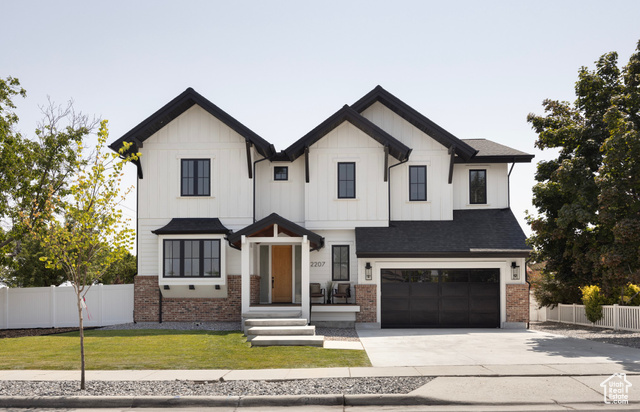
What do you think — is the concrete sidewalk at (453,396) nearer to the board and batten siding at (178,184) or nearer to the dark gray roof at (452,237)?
the dark gray roof at (452,237)

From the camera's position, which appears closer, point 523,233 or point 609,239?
point 609,239

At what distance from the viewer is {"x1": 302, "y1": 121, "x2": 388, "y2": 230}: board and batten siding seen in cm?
2197

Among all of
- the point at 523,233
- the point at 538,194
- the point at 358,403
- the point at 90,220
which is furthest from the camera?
the point at 523,233

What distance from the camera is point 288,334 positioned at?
1655 centimetres

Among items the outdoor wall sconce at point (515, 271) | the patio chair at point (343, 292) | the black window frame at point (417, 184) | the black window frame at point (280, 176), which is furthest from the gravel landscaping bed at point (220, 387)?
the black window frame at point (280, 176)

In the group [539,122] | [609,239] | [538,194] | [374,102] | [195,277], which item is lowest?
[195,277]

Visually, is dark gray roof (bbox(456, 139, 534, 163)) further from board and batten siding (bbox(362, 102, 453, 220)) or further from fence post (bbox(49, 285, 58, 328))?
fence post (bbox(49, 285, 58, 328))

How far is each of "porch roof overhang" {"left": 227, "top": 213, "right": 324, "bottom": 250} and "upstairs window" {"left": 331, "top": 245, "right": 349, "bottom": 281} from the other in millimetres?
1579

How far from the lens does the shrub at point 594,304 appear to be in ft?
71.1

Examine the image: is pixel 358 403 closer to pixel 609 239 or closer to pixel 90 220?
pixel 90 220

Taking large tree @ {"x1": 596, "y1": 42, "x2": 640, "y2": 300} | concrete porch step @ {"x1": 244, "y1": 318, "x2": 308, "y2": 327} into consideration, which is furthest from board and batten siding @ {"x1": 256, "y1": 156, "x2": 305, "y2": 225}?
large tree @ {"x1": 596, "y1": 42, "x2": 640, "y2": 300}

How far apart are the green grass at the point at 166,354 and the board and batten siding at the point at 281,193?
20.1ft

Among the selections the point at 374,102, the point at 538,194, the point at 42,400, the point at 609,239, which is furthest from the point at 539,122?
the point at 42,400

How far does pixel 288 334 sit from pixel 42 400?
7773 millimetres
